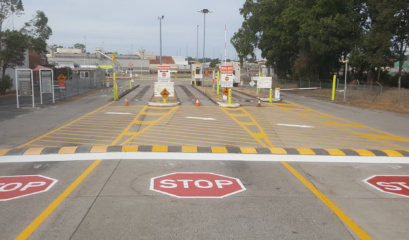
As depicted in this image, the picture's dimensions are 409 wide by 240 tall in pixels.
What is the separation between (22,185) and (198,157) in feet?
14.0

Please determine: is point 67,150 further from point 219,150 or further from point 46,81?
point 46,81

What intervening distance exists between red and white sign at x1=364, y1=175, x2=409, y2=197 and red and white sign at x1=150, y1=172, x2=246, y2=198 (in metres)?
2.84

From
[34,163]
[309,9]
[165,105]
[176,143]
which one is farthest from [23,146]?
[309,9]

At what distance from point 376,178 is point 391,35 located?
92.9 feet

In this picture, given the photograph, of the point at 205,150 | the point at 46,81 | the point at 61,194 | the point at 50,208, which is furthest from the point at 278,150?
the point at 46,81

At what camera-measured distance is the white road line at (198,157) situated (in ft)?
31.7

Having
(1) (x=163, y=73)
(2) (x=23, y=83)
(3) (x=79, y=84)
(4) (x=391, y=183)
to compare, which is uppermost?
(1) (x=163, y=73)

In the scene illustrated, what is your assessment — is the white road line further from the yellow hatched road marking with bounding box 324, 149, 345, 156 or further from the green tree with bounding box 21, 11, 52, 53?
the green tree with bounding box 21, 11, 52, 53

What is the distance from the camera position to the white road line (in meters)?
9.65

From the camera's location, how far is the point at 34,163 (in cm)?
916

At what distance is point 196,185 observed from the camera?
7.45 metres

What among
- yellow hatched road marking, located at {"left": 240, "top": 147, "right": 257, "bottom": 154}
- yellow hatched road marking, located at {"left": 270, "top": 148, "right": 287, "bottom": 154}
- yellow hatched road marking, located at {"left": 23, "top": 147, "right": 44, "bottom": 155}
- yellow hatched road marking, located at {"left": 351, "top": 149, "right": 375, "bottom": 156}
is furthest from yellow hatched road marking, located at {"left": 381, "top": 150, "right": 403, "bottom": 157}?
yellow hatched road marking, located at {"left": 23, "top": 147, "right": 44, "bottom": 155}

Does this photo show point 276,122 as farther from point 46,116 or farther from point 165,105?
point 46,116

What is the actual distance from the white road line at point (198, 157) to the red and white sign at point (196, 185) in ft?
5.29
